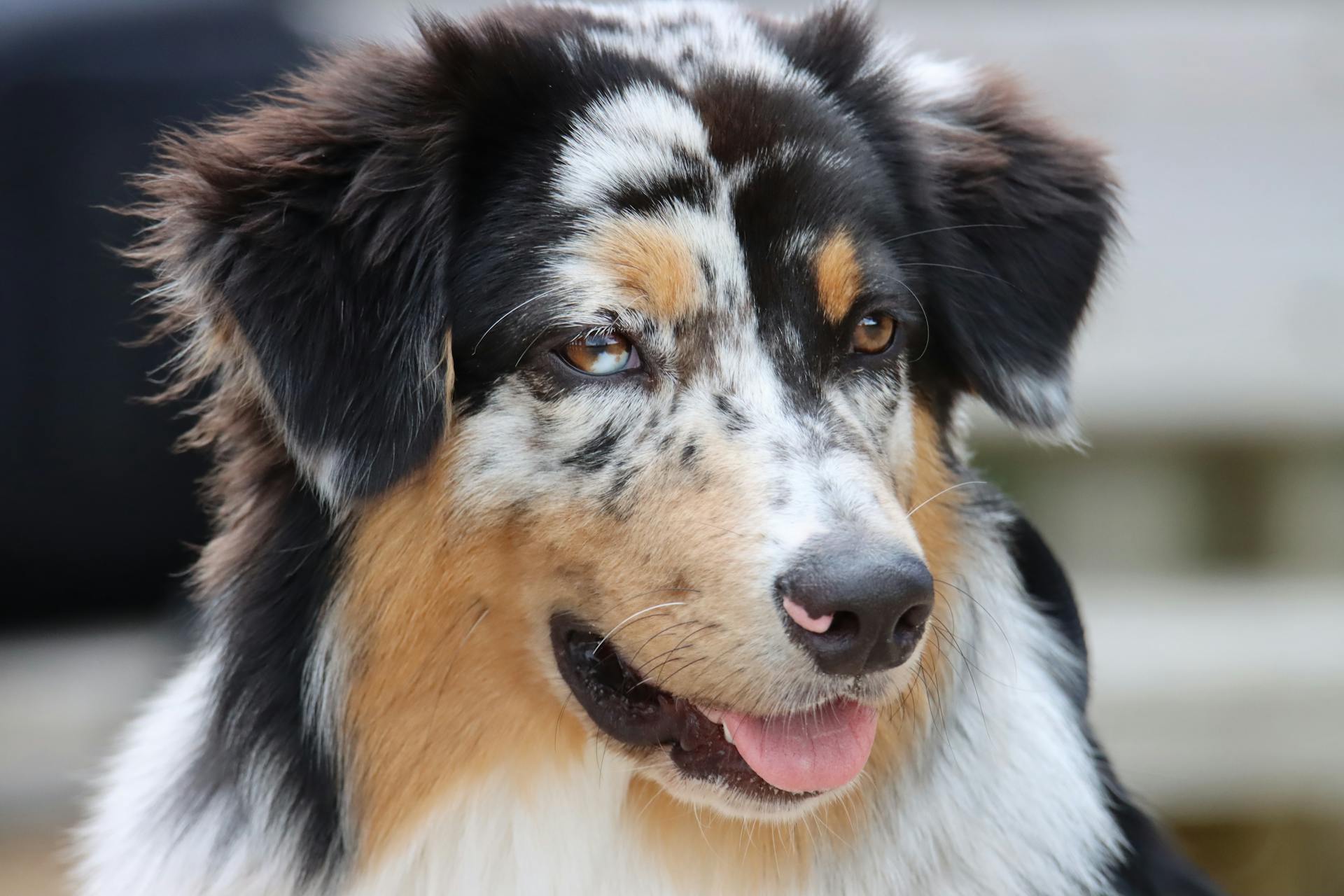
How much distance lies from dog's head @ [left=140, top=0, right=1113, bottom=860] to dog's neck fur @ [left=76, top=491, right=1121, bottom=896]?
4.2 inches

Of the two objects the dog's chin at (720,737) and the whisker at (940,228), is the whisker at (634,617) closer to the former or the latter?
the dog's chin at (720,737)

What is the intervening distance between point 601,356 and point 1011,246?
95 centimetres

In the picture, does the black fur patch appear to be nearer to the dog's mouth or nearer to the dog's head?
the dog's head

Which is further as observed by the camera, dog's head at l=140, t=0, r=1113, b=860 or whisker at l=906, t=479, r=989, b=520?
whisker at l=906, t=479, r=989, b=520

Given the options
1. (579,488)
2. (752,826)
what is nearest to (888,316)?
(579,488)

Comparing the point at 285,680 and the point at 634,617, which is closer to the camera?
the point at 634,617

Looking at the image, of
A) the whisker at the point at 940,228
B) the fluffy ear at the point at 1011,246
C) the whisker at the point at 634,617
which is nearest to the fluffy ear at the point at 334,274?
the whisker at the point at 634,617

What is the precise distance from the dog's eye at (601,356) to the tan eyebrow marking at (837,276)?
353 millimetres

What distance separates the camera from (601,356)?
2533 mm

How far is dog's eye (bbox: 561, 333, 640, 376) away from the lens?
2.53m

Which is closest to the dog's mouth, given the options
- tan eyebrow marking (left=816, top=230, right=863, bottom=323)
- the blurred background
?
tan eyebrow marking (left=816, top=230, right=863, bottom=323)

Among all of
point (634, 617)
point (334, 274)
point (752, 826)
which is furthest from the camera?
point (752, 826)

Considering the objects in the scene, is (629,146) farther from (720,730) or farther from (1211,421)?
(1211,421)

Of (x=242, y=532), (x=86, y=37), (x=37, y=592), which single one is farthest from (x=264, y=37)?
(x=242, y=532)
